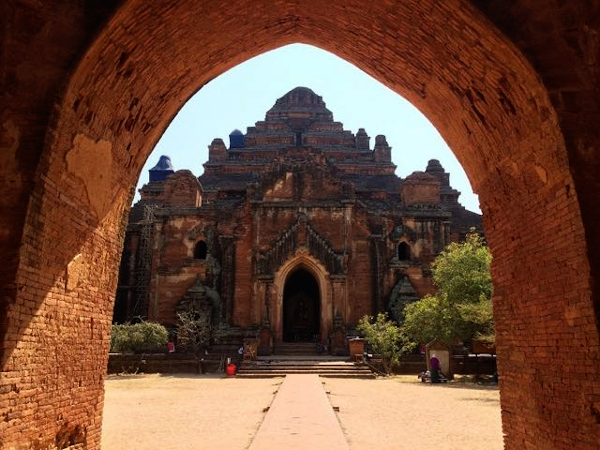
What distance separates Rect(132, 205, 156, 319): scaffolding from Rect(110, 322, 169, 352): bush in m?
6.70

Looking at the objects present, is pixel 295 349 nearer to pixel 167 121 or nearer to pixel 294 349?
pixel 294 349

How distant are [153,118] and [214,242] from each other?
77.7 ft

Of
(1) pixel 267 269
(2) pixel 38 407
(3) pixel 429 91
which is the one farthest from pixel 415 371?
(2) pixel 38 407

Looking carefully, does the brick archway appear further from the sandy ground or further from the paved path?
the sandy ground

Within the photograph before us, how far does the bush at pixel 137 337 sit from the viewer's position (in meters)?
24.9

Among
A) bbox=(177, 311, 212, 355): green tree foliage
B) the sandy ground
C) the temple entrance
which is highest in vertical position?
the temple entrance

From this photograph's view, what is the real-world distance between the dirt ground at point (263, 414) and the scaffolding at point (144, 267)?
12.8 meters

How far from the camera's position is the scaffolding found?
32.9 metres

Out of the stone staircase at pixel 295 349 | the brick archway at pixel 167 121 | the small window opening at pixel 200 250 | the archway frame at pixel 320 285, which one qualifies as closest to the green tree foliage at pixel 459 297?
the archway frame at pixel 320 285

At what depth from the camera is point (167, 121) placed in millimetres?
8094

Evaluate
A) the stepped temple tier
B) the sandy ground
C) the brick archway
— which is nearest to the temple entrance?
the stepped temple tier

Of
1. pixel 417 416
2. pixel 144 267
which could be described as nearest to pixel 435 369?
pixel 417 416

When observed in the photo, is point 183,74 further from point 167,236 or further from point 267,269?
point 167,236

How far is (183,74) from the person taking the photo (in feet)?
24.6
